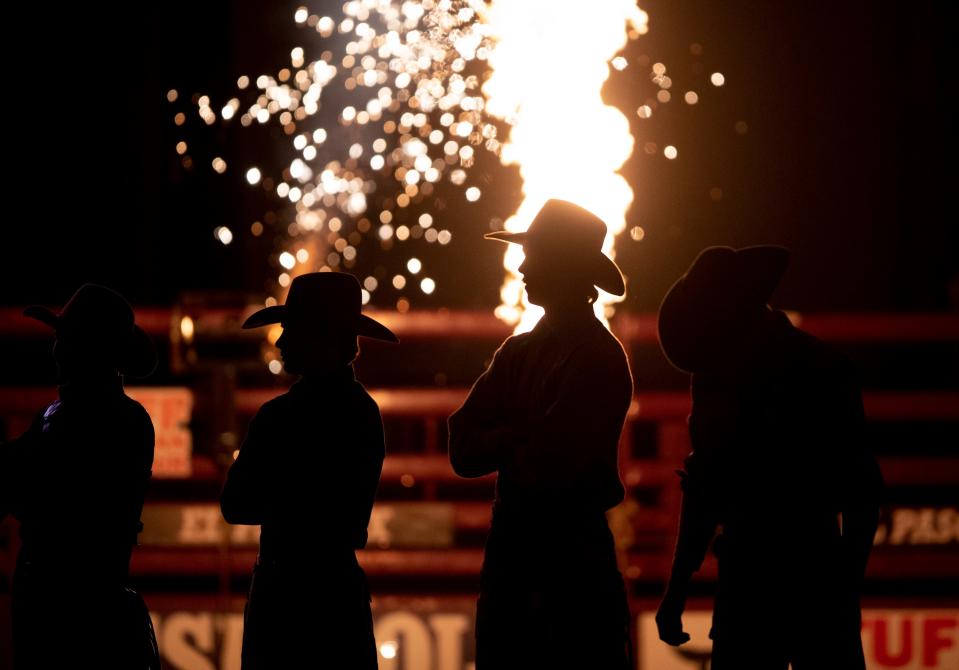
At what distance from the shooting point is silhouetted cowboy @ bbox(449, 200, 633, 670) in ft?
7.71

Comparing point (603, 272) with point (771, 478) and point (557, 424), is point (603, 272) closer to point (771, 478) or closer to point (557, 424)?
point (557, 424)

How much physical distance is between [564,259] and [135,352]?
0.94 m

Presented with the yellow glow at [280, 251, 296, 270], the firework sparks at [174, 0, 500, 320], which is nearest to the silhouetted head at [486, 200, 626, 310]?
the firework sparks at [174, 0, 500, 320]

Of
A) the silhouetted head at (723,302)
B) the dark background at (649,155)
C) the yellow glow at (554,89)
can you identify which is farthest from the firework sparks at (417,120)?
the silhouetted head at (723,302)

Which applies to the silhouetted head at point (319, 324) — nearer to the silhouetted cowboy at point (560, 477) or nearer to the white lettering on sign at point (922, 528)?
the silhouetted cowboy at point (560, 477)

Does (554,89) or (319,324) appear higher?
(554,89)

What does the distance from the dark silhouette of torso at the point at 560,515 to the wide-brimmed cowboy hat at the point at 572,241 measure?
8 cm

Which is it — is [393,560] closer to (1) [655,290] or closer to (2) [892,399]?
(2) [892,399]

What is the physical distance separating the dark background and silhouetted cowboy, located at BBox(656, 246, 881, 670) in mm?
4155

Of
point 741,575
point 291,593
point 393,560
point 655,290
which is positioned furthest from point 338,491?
point 655,290

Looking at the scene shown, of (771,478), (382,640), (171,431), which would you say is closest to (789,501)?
(771,478)

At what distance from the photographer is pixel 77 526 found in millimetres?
2463

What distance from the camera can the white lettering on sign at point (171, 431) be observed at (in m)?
4.14

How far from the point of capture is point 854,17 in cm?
695
